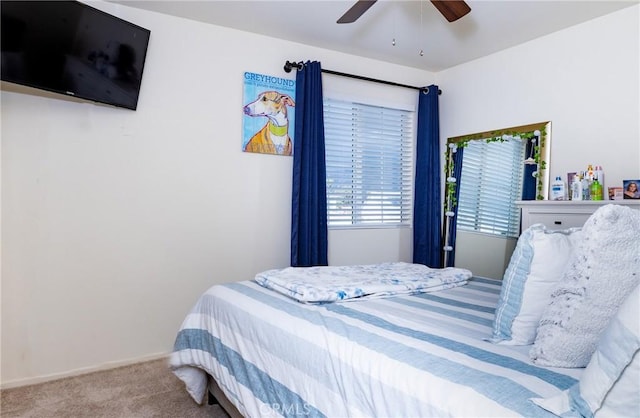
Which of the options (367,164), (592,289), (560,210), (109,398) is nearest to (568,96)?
(560,210)

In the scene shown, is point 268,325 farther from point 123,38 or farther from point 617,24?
point 617,24

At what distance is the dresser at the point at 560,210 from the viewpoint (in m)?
2.73

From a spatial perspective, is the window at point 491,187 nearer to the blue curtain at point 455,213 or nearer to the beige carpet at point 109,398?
the blue curtain at point 455,213

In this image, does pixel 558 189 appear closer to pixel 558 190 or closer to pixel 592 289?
pixel 558 190

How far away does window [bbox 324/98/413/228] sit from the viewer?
377cm

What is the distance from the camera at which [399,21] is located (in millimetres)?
3111

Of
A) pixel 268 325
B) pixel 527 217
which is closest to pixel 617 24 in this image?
pixel 527 217

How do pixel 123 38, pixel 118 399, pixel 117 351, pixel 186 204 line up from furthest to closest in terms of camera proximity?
pixel 186 204
pixel 117 351
pixel 123 38
pixel 118 399

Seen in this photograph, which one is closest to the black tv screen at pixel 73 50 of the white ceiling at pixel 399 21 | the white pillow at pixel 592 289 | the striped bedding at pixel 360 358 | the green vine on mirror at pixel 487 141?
the white ceiling at pixel 399 21

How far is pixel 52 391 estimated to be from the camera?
245 cm

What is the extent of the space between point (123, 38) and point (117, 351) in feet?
6.58

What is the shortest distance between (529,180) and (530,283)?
2.31 m

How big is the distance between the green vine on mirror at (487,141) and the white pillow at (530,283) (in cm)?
215

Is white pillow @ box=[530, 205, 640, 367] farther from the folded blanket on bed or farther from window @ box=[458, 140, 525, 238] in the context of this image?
window @ box=[458, 140, 525, 238]
